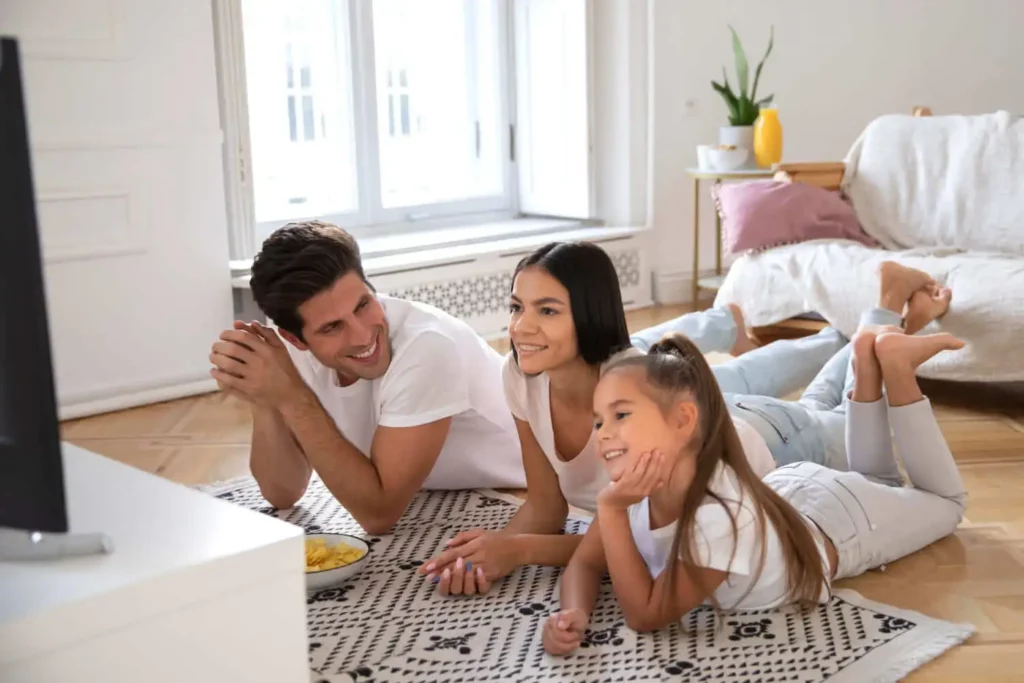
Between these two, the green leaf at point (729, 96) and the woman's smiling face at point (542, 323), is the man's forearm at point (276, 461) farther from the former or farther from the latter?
the green leaf at point (729, 96)

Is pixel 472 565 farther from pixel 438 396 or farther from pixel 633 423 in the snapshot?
pixel 633 423

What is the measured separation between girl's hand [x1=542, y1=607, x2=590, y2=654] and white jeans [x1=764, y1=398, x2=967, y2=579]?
1.33 feet

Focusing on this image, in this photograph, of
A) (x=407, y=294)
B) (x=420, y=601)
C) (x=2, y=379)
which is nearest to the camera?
(x=2, y=379)

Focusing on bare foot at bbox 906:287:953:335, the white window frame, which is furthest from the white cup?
bare foot at bbox 906:287:953:335

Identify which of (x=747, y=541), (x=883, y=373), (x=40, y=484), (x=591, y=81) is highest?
(x=591, y=81)

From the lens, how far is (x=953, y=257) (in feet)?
9.64

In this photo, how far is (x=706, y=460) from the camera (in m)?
1.54

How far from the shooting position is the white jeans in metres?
1.75

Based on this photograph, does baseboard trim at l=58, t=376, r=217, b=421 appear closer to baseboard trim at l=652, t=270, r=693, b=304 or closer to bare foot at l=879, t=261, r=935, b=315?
bare foot at l=879, t=261, r=935, b=315

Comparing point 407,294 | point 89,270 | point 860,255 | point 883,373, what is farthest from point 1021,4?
point 89,270

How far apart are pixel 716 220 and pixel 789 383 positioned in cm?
222

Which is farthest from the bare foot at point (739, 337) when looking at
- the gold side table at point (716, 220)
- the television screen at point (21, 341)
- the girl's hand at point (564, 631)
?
the television screen at point (21, 341)

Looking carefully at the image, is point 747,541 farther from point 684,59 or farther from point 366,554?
point 684,59

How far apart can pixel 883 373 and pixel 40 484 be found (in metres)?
1.49
